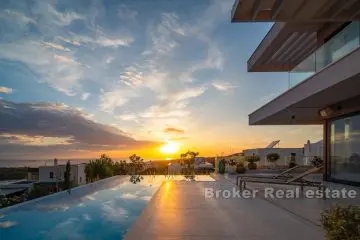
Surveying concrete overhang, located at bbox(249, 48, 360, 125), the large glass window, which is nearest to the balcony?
concrete overhang, located at bbox(249, 48, 360, 125)

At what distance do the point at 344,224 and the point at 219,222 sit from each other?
2.86 meters

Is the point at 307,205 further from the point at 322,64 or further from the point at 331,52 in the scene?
the point at 331,52

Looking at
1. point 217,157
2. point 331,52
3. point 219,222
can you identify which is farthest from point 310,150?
point 219,222

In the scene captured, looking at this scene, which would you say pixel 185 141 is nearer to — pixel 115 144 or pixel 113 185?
pixel 115 144

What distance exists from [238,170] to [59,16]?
444 inches

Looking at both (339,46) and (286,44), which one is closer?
(339,46)

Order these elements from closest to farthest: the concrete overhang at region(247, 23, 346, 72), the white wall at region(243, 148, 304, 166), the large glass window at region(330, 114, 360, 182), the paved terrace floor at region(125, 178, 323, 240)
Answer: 1. the paved terrace floor at region(125, 178, 323, 240)
2. the concrete overhang at region(247, 23, 346, 72)
3. the large glass window at region(330, 114, 360, 182)
4. the white wall at region(243, 148, 304, 166)

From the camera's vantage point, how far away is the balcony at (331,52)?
22.5ft

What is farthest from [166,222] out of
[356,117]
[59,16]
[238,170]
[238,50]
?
[238,170]

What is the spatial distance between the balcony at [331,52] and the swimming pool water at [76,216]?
18.3 feet

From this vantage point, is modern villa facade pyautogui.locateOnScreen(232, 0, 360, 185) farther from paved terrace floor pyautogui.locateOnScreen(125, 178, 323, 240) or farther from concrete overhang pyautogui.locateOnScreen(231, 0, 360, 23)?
paved terrace floor pyautogui.locateOnScreen(125, 178, 323, 240)

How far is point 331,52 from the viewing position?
7645 millimetres

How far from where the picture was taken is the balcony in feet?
22.5

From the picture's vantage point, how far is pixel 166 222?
575cm
